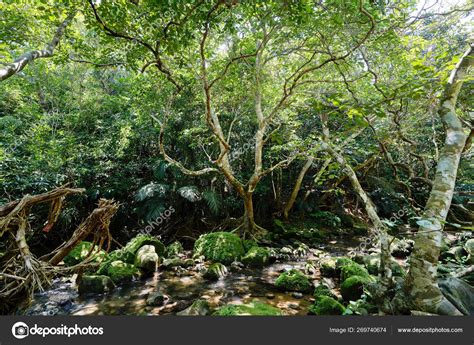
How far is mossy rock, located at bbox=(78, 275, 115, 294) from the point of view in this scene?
5105mm

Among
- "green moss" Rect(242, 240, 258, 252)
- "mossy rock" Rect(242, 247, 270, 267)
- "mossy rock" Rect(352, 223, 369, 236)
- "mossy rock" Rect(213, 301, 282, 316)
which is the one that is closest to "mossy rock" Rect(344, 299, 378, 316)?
"mossy rock" Rect(213, 301, 282, 316)

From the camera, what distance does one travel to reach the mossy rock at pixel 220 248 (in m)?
6.90

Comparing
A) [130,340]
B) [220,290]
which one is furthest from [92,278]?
[130,340]

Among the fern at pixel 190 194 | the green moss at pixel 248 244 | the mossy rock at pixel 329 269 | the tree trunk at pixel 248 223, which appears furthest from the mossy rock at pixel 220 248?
the mossy rock at pixel 329 269

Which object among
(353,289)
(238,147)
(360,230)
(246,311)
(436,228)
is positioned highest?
(238,147)

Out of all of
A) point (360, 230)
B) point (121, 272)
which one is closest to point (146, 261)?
point (121, 272)

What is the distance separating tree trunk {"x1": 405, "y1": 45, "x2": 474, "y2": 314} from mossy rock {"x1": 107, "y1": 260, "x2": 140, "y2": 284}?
5275mm

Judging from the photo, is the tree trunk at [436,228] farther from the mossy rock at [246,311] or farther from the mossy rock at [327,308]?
the mossy rock at [246,311]

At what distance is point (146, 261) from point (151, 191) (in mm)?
3222

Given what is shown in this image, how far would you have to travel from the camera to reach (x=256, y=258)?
22.1ft

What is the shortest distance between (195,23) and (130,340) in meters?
3.96

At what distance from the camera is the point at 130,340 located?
7.23 feet

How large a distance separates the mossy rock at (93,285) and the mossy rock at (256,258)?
324cm

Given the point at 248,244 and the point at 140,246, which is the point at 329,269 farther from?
the point at 140,246
